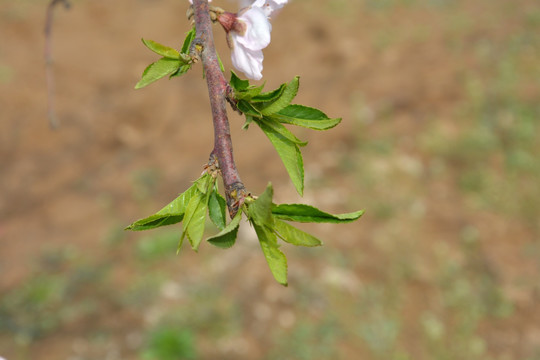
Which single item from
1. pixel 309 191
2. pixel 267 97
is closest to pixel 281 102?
pixel 267 97

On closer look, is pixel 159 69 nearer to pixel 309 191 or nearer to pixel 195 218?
pixel 195 218

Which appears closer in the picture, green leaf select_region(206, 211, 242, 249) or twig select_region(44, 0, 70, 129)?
green leaf select_region(206, 211, 242, 249)

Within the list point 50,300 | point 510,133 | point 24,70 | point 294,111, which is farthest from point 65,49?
point 294,111

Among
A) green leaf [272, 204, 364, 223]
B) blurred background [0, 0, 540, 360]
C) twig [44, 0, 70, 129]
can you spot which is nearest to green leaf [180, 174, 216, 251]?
green leaf [272, 204, 364, 223]

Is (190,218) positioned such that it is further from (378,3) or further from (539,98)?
(378,3)

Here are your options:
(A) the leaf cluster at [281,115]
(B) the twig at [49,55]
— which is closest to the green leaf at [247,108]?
(A) the leaf cluster at [281,115]

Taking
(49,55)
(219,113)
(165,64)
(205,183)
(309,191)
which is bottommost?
(309,191)

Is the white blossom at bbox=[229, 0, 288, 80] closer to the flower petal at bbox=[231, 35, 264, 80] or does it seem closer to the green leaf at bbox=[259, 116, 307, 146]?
the flower petal at bbox=[231, 35, 264, 80]

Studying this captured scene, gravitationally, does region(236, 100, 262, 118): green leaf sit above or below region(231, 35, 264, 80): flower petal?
below
